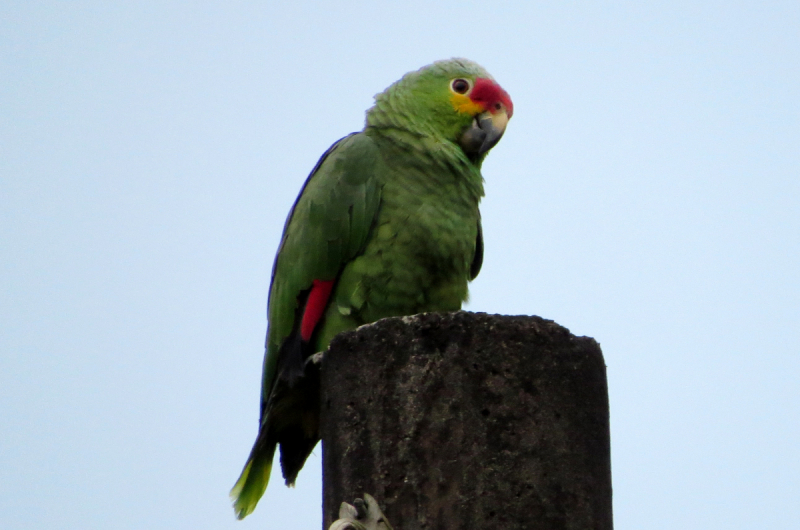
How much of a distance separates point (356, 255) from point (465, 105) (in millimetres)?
1279

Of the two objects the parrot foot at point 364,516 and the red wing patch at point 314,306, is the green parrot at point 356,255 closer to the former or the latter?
the red wing patch at point 314,306

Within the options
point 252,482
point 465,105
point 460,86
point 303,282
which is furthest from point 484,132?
point 252,482

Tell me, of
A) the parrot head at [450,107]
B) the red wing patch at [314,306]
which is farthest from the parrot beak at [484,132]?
the red wing patch at [314,306]

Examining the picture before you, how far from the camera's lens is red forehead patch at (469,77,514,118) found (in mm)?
5246

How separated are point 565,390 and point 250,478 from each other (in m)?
2.07

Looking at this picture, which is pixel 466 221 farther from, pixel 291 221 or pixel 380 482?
pixel 380 482

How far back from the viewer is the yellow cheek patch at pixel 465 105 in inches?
204

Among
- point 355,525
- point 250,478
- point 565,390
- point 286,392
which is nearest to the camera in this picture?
point 355,525

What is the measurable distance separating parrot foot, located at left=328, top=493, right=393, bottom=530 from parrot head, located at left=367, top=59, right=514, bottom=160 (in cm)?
266

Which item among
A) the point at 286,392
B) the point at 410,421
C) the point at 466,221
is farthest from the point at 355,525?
the point at 466,221

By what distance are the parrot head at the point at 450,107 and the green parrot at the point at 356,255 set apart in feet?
0.12

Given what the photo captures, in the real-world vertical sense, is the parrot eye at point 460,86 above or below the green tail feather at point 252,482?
above

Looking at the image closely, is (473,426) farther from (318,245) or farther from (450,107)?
(450,107)

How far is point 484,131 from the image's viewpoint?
519 cm
